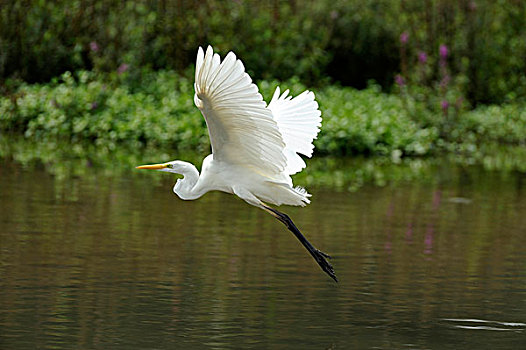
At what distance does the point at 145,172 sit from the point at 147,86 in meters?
5.05

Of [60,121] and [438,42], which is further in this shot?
[438,42]

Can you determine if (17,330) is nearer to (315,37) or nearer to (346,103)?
(346,103)

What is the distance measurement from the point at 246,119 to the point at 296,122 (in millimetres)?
1313

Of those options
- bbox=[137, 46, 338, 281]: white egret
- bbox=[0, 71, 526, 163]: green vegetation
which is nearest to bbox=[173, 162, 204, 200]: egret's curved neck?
bbox=[137, 46, 338, 281]: white egret

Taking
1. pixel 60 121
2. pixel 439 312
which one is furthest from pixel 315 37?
pixel 439 312

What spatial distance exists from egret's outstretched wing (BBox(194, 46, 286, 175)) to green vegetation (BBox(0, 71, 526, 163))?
26.4 ft

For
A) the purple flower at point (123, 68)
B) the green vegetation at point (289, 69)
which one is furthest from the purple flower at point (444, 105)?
the purple flower at point (123, 68)

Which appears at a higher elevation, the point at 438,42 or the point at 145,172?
the point at 438,42

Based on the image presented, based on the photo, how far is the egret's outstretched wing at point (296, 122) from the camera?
7.06 meters

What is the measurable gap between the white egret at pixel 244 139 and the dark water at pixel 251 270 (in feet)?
1.76

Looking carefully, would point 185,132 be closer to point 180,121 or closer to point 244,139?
point 180,121

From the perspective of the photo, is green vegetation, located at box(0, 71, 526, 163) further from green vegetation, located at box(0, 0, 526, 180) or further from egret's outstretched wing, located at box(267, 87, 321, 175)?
egret's outstretched wing, located at box(267, 87, 321, 175)

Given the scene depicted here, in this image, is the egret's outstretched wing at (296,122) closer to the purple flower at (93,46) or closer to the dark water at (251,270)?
the dark water at (251,270)

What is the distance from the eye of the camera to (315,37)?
64.5 feet
